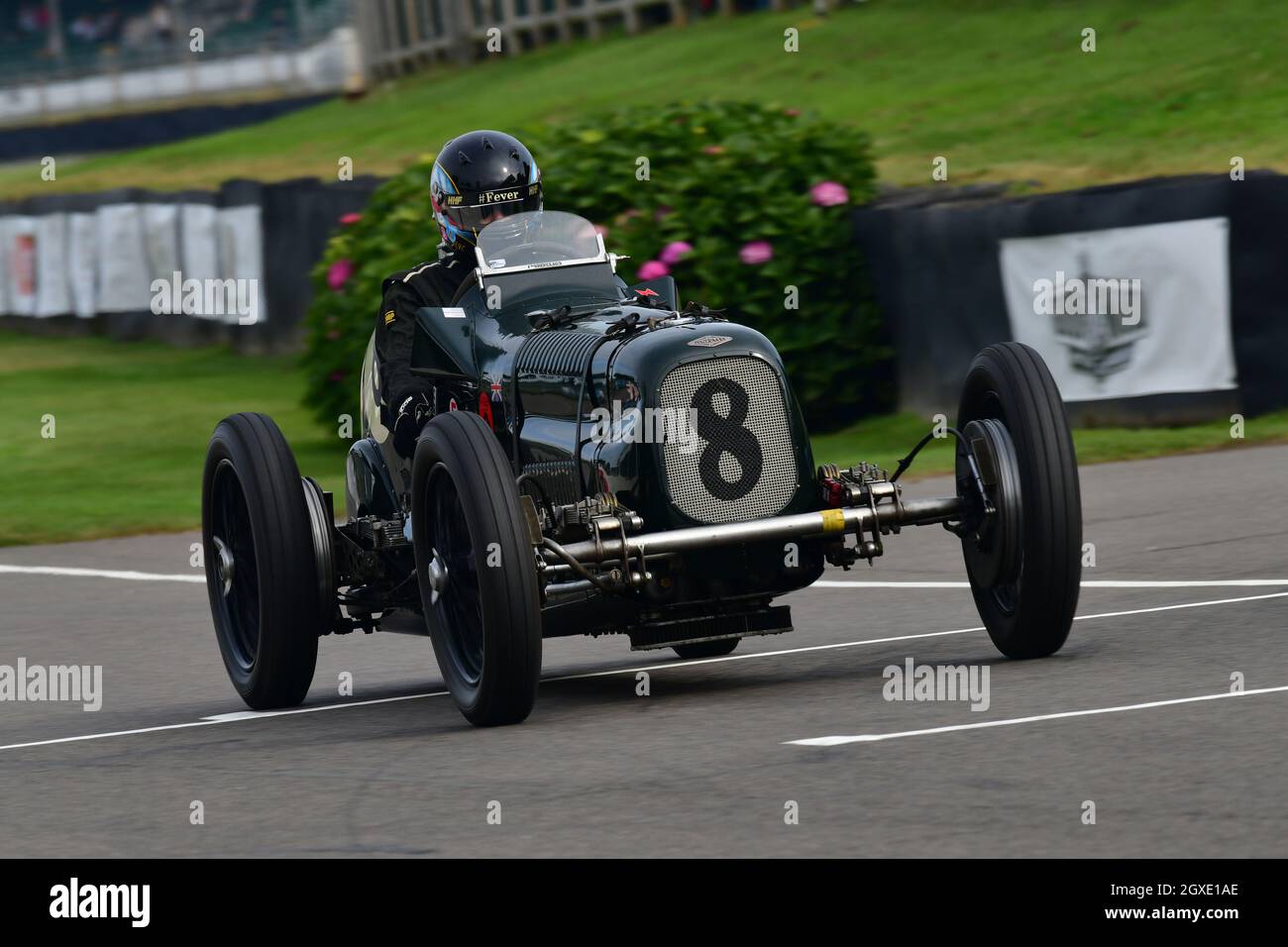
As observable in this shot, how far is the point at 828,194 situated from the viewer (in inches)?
770

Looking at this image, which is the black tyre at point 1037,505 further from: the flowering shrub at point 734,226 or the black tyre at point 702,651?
the flowering shrub at point 734,226

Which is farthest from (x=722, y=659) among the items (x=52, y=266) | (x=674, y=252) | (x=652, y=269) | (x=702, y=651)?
(x=52, y=266)

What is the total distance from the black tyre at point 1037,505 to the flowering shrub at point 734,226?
1005 centimetres

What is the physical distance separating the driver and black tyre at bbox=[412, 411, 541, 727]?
4.32 ft

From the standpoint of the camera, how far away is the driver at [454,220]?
32.4 ft

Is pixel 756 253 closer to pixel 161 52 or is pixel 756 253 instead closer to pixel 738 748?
pixel 738 748

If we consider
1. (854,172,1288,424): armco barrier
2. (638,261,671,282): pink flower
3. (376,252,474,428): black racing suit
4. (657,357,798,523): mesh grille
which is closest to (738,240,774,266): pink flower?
(638,261,671,282): pink flower

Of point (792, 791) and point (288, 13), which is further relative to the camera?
point (288, 13)

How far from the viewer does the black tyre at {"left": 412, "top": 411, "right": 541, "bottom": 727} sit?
7.85m

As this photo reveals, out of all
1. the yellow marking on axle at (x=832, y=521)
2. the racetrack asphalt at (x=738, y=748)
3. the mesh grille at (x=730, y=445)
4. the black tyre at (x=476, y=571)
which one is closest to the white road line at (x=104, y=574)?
the racetrack asphalt at (x=738, y=748)

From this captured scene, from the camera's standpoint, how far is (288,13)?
232ft

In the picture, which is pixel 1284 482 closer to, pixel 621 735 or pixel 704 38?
pixel 621 735

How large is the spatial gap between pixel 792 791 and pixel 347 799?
1415mm
